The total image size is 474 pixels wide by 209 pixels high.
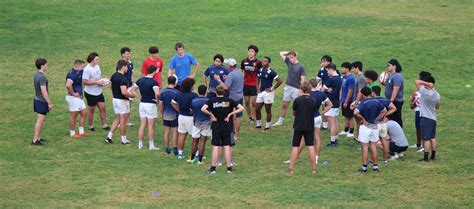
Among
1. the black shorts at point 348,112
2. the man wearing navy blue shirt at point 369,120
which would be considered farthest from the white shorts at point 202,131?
the black shorts at point 348,112

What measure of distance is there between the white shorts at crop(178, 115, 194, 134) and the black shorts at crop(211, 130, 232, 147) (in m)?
1.13

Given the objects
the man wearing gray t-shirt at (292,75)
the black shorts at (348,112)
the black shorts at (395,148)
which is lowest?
the black shorts at (395,148)

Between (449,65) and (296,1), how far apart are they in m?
12.9

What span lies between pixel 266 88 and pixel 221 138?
4737 mm

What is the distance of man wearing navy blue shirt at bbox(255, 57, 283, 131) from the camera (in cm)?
2231

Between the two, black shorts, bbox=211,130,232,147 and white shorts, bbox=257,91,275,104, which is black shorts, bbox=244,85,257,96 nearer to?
white shorts, bbox=257,91,275,104

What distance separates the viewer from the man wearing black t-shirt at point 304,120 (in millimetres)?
17844

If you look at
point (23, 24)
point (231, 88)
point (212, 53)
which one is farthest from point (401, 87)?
point (23, 24)

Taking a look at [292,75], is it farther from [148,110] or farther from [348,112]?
[148,110]

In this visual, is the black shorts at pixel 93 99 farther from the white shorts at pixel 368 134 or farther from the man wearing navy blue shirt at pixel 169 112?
the white shorts at pixel 368 134

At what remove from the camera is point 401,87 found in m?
20.2

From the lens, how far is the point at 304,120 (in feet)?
58.6

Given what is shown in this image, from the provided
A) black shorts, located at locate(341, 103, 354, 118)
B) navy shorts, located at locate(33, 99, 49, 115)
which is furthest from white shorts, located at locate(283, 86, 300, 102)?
navy shorts, located at locate(33, 99, 49, 115)

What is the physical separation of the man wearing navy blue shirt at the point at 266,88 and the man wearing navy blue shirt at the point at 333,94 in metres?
1.88
